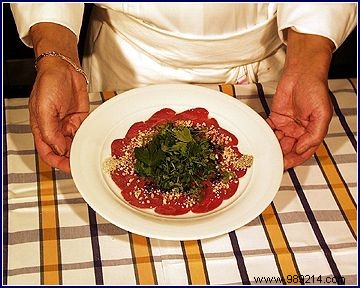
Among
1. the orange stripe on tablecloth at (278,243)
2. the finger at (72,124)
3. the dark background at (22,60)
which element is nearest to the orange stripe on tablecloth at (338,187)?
the orange stripe on tablecloth at (278,243)

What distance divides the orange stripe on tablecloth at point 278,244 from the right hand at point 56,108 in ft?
1.14

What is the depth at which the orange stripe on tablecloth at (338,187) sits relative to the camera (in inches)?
44.3

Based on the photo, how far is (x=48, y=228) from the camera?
1.08 meters

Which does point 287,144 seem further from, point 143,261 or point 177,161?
point 143,261

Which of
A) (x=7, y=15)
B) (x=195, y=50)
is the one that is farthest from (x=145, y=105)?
(x=7, y=15)

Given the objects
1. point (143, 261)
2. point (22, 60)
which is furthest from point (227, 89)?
point (22, 60)

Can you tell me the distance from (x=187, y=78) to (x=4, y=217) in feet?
1.64

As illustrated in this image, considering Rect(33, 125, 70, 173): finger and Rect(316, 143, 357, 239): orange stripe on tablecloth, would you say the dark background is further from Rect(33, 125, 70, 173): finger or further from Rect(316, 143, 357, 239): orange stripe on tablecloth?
Rect(33, 125, 70, 173): finger

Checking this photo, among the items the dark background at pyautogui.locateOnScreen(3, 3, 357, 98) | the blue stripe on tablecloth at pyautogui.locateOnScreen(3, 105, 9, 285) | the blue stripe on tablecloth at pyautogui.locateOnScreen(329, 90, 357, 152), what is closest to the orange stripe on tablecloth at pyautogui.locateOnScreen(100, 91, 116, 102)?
the blue stripe on tablecloth at pyautogui.locateOnScreen(3, 105, 9, 285)

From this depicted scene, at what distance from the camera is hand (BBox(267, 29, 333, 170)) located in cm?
114

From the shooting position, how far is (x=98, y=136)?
112 cm

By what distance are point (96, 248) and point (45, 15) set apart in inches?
17.7

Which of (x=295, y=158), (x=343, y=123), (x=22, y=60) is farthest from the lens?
(x=22, y=60)

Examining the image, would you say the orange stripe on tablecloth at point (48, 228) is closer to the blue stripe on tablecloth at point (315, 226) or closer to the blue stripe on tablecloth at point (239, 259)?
the blue stripe on tablecloth at point (239, 259)
